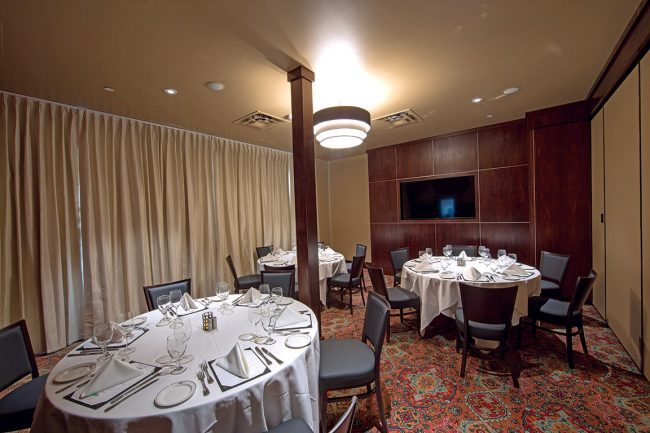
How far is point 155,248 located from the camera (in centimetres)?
417

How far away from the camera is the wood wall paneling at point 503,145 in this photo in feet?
15.1

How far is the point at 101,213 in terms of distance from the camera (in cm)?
360

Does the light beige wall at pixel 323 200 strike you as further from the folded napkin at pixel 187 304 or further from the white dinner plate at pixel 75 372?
the white dinner plate at pixel 75 372

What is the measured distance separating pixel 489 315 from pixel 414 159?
158 inches

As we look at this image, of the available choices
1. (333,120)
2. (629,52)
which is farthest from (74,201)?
(629,52)

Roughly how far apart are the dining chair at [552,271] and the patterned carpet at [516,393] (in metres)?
0.59

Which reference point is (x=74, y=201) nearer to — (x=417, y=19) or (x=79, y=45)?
(x=79, y=45)

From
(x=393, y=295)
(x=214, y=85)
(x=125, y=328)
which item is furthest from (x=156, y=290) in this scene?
(x=393, y=295)

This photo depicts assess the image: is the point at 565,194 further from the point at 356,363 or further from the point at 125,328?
the point at 125,328

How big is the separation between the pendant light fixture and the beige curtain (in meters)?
2.69

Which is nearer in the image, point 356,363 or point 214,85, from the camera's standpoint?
point 356,363

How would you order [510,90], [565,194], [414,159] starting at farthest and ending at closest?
[414,159]
[565,194]
[510,90]

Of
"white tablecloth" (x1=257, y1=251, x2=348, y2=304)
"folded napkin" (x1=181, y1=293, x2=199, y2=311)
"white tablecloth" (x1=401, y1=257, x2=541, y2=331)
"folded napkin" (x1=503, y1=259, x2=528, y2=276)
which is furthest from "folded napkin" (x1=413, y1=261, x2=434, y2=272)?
"folded napkin" (x1=181, y1=293, x2=199, y2=311)

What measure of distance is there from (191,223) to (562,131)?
5756 millimetres
